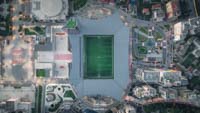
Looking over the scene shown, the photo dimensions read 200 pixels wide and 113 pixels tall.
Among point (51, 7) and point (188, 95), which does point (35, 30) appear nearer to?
point (51, 7)

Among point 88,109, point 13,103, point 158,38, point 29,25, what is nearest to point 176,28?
point 158,38

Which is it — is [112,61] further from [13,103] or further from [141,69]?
[13,103]

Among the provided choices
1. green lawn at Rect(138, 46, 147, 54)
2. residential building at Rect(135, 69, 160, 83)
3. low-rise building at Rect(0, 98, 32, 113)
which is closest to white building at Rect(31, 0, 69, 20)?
green lawn at Rect(138, 46, 147, 54)

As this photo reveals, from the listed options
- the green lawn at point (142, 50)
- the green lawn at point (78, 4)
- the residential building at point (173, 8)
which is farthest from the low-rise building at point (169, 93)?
the green lawn at point (78, 4)

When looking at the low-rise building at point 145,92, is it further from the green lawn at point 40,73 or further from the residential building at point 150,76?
the green lawn at point 40,73

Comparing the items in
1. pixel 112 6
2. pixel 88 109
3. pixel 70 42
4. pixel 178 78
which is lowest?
pixel 88 109

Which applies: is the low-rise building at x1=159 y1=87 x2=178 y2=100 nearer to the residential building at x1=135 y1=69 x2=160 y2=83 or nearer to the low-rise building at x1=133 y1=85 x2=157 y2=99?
the low-rise building at x1=133 y1=85 x2=157 y2=99
